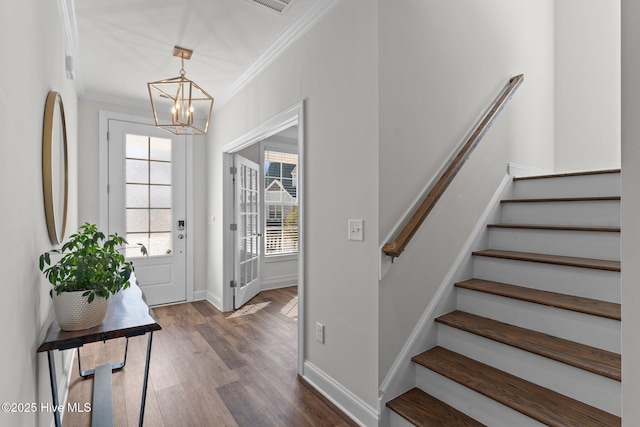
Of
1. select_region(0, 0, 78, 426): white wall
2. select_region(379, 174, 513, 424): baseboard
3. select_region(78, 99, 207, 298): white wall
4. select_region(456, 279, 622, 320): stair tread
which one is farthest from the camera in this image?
select_region(78, 99, 207, 298): white wall

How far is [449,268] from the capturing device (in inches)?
85.9

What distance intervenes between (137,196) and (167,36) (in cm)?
218

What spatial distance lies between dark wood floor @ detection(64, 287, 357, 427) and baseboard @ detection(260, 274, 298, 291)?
126 centimetres

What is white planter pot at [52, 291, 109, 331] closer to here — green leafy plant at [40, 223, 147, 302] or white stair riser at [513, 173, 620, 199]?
green leafy plant at [40, 223, 147, 302]

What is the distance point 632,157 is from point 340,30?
5.98ft

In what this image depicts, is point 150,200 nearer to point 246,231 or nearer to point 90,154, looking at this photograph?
point 90,154

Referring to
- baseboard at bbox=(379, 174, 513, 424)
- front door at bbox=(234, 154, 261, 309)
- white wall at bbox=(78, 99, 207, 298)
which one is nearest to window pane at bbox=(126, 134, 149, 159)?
white wall at bbox=(78, 99, 207, 298)

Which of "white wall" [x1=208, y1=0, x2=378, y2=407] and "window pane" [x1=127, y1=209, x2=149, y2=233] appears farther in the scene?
"window pane" [x1=127, y1=209, x2=149, y2=233]

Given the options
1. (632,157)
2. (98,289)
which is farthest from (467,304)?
(98,289)

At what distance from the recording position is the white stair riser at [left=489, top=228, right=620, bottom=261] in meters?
1.88

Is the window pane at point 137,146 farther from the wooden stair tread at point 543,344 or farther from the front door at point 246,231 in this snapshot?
the wooden stair tread at point 543,344

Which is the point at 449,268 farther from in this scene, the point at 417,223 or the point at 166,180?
the point at 166,180

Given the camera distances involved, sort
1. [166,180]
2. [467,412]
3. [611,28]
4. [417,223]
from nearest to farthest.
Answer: [467,412]
[417,223]
[611,28]
[166,180]

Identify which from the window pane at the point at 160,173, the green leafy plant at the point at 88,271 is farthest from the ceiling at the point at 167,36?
the green leafy plant at the point at 88,271
